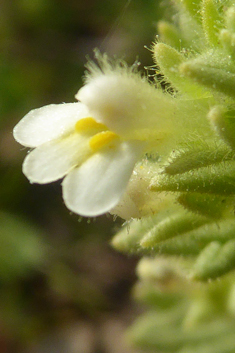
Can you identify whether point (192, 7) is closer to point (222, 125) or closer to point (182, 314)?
point (222, 125)

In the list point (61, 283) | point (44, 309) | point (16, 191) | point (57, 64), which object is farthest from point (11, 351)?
point (57, 64)

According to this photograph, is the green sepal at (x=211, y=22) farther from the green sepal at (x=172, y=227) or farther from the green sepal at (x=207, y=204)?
the green sepal at (x=172, y=227)

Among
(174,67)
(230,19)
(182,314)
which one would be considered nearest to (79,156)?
(174,67)

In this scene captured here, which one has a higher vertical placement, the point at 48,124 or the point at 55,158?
the point at 48,124

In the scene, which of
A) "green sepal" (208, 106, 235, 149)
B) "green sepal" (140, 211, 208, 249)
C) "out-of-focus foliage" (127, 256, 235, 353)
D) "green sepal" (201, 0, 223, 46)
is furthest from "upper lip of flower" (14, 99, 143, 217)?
"out-of-focus foliage" (127, 256, 235, 353)

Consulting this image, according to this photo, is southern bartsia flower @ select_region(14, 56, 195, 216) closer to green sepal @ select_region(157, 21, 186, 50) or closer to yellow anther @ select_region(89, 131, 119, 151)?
yellow anther @ select_region(89, 131, 119, 151)

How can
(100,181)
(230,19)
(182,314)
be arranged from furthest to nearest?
(182,314), (230,19), (100,181)
